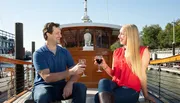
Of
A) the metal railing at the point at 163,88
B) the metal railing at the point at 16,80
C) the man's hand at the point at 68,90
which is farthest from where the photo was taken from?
the metal railing at the point at 163,88

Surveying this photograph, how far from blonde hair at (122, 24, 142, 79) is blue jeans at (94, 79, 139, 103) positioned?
25cm

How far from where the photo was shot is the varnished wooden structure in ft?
22.7

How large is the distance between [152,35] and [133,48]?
6485 centimetres

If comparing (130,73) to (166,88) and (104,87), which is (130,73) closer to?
(104,87)

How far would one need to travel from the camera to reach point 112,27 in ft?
23.7

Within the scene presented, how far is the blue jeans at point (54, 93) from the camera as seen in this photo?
2732 mm

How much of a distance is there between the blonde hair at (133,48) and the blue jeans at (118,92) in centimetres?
25

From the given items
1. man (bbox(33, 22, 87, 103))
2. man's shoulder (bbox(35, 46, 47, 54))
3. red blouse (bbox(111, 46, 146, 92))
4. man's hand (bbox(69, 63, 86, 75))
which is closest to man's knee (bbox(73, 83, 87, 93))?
man (bbox(33, 22, 87, 103))

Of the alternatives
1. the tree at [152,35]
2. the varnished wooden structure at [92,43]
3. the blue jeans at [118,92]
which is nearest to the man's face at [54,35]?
the blue jeans at [118,92]

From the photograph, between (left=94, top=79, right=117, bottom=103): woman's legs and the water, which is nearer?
(left=94, top=79, right=117, bottom=103): woman's legs

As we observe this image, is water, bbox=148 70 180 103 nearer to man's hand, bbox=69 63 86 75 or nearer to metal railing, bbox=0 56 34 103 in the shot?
man's hand, bbox=69 63 86 75

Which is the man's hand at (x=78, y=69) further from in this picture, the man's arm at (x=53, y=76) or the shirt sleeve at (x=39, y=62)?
the shirt sleeve at (x=39, y=62)

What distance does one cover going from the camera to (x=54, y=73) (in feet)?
9.34

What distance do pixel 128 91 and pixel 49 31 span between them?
1276 mm
